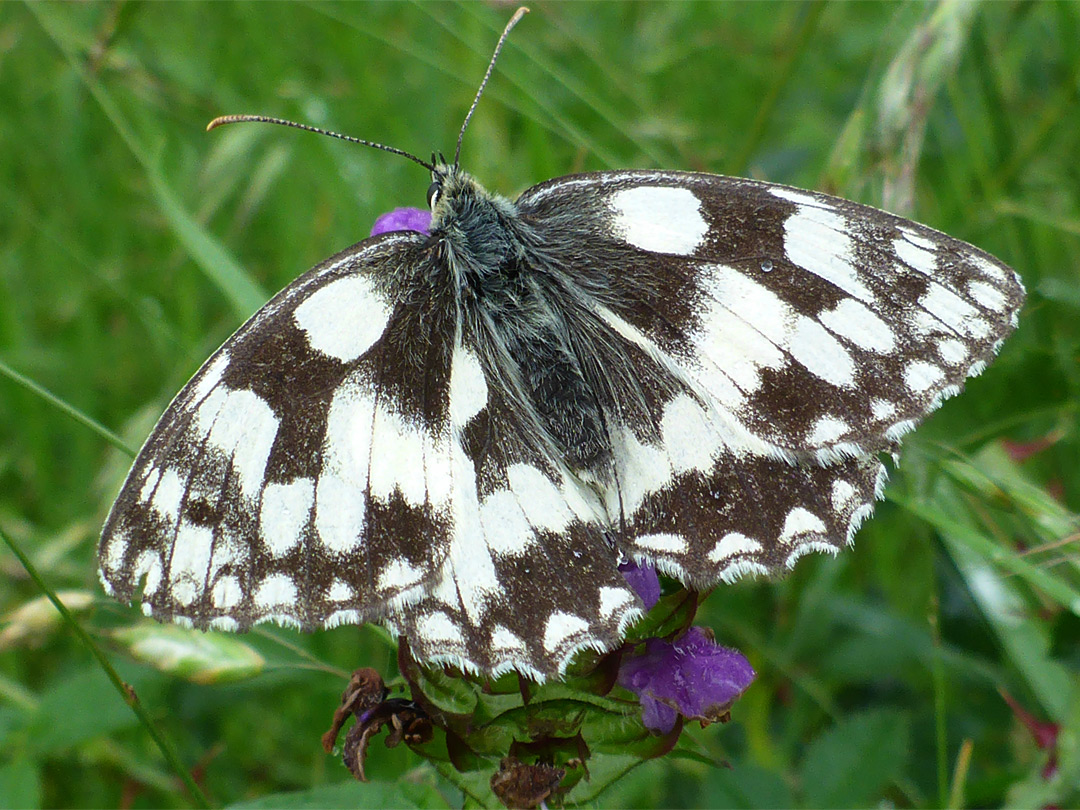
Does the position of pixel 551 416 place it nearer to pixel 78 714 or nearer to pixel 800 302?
pixel 800 302

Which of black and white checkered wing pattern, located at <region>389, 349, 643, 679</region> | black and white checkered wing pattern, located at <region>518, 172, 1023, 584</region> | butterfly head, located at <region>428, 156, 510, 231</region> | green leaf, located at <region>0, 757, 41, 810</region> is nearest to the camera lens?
black and white checkered wing pattern, located at <region>389, 349, 643, 679</region>

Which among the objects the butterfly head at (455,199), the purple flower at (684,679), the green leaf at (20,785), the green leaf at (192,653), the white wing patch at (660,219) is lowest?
the purple flower at (684,679)

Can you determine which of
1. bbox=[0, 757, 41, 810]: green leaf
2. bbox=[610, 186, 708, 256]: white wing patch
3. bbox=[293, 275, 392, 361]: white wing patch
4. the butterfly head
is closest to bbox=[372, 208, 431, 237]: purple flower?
the butterfly head

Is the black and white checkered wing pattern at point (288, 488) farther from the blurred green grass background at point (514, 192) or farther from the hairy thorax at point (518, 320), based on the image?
the blurred green grass background at point (514, 192)

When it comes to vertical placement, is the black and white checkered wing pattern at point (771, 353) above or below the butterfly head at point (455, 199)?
→ below

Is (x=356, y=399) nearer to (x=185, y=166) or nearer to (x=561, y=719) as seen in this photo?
(x=561, y=719)

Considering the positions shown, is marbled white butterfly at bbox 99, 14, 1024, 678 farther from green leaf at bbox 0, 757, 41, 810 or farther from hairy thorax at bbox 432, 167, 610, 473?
green leaf at bbox 0, 757, 41, 810

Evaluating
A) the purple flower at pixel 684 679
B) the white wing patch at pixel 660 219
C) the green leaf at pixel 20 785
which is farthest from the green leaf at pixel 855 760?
the green leaf at pixel 20 785

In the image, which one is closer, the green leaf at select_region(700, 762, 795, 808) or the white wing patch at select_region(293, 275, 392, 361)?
the white wing patch at select_region(293, 275, 392, 361)
